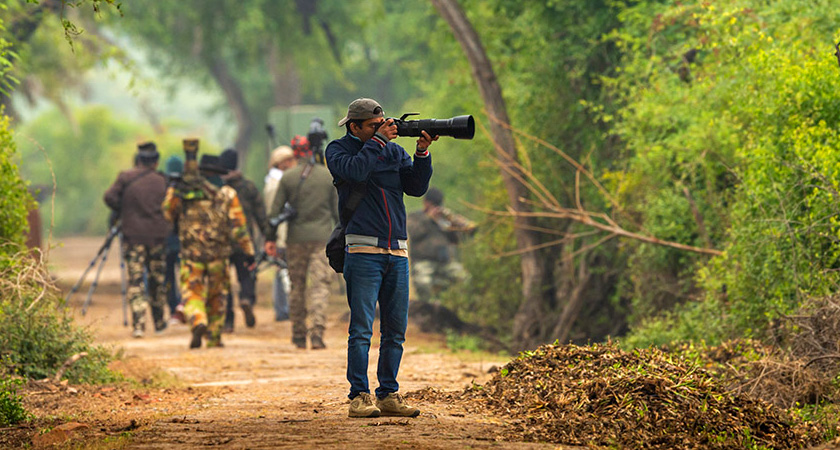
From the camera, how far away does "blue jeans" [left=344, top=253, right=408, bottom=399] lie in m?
6.16

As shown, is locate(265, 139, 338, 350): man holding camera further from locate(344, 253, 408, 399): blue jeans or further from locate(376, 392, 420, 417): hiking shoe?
locate(376, 392, 420, 417): hiking shoe

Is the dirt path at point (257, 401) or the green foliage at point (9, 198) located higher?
the green foliage at point (9, 198)

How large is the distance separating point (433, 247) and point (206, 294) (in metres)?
5.16

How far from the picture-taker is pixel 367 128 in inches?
247

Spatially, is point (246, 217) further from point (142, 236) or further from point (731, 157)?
point (731, 157)

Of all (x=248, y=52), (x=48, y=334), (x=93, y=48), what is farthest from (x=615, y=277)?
(x=248, y=52)

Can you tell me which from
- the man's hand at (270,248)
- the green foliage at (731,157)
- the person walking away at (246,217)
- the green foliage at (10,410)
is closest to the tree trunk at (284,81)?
the person walking away at (246,217)

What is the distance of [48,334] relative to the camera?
8.38 metres

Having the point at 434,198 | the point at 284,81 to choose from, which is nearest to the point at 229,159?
the point at 434,198

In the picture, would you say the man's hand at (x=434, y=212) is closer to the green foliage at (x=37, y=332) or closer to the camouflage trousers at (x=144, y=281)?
the camouflage trousers at (x=144, y=281)

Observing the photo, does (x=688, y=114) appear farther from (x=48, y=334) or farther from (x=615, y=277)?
(x=48, y=334)

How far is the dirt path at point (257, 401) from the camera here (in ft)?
18.1

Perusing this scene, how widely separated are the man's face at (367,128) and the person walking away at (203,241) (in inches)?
216

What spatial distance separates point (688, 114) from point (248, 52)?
68.3ft
